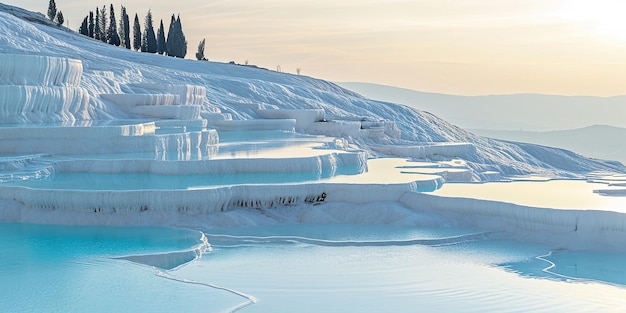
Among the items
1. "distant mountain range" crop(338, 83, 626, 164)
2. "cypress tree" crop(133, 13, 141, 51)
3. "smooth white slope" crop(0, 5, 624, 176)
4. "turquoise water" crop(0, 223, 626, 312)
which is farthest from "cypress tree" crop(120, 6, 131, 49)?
"distant mountain range" crop(338, 83, 626, 164)

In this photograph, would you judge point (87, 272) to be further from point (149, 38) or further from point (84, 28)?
point (84, 28)

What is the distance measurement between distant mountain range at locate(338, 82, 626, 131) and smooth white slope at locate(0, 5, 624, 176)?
67698 mm

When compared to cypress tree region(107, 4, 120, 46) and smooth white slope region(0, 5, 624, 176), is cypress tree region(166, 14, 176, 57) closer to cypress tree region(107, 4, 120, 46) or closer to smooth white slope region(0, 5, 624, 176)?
cypress tree region(107, 4, 120, 46)

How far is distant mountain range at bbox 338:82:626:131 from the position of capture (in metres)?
112

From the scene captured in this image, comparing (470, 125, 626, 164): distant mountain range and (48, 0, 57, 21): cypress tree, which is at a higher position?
(48, 0, 57, 21): cypress tree

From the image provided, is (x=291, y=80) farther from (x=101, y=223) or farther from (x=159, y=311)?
(x=159, y=311)

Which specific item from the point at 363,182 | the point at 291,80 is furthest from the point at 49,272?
the point at 291,80

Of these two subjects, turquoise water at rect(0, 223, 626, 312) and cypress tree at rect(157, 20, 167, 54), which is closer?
turquoise water at rect(0, 223, 626, 312)

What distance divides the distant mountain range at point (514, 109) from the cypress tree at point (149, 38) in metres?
60.7

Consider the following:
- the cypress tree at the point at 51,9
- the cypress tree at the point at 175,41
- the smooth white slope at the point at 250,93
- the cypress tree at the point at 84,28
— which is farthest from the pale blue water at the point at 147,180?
the cypress tree at the point at 51,9

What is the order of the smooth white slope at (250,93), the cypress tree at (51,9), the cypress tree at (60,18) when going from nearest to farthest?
the smooth white slope at (250,93), the cypress tree at (60,18), the cypress tree at (51,9)

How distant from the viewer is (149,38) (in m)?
40.3

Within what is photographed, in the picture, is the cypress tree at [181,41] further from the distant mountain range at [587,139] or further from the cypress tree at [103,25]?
the distant mountain range at [587,139]

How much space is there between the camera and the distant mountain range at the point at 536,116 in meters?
105
